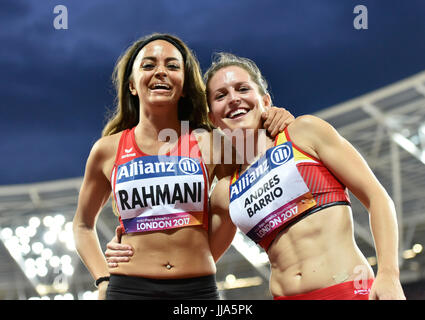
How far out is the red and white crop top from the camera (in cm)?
281

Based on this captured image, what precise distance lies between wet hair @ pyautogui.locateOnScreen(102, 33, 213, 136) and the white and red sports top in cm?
41

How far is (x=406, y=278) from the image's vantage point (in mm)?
20797

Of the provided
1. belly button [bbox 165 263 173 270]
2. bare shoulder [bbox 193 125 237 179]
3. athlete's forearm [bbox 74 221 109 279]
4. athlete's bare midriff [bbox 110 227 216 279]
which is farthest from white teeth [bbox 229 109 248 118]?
athlete's forearm [bbox 74 221 109 279]

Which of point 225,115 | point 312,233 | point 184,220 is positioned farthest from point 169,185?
point 312,233

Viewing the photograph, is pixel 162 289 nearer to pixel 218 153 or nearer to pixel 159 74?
pixel 218 153

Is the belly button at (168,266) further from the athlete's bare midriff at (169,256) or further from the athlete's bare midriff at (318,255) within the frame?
the athlete's bare midriff at (318,255)

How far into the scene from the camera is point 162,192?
3037 mm

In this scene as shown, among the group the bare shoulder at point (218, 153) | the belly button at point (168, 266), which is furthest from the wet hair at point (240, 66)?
the belly button at point (168, 266)

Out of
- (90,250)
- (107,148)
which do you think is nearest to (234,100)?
(107,148)

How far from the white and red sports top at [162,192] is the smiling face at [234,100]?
35 centimetres

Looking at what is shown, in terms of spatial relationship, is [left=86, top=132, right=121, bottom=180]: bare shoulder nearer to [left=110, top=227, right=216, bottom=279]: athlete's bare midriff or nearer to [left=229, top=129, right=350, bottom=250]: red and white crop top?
[left=110, top=227, right=216, bottom=279]: athlete's bare midriff

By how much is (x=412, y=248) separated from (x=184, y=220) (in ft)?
71.6
